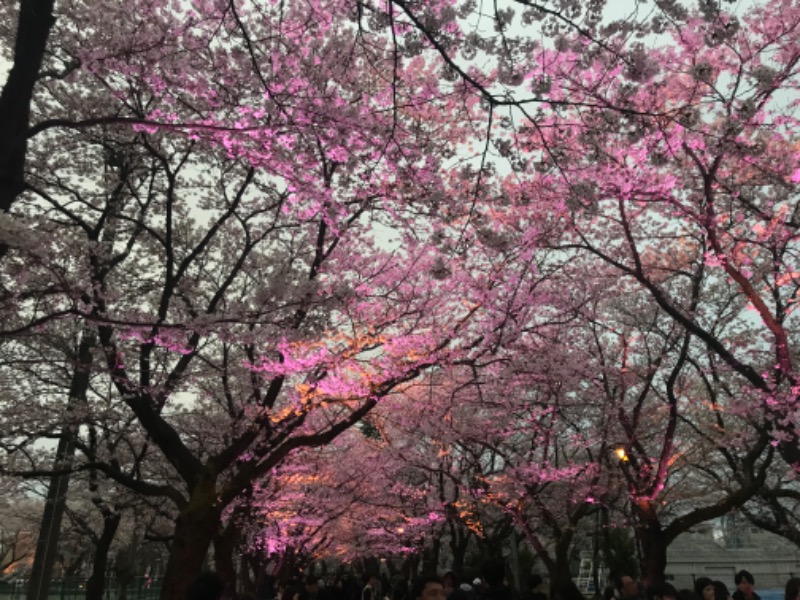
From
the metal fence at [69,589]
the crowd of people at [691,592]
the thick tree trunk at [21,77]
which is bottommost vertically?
the metal fence at [69,589]

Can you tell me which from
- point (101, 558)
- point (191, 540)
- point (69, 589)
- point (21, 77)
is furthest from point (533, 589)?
point (69, 589)

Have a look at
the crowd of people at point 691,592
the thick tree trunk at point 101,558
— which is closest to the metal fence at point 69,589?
the thick tree trunk at point 101,558

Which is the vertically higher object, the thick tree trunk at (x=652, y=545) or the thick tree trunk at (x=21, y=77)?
the thick tree trunk at (x=21, y=77)

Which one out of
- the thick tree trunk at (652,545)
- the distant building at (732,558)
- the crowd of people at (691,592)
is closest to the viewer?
the crowd of people at (691,592)

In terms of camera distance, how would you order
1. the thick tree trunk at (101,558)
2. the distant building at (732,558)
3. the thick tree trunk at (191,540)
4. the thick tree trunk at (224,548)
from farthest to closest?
the distant building at (732,558), the thick tree trunk at (101,558), the thick tree trunk at (224,548), the thick tree trunk at (191,540)

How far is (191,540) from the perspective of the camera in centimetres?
871

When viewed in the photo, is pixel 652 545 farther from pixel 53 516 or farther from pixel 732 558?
pixel 732 558

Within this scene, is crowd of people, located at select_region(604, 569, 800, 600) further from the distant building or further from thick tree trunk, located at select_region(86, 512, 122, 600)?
the distant building

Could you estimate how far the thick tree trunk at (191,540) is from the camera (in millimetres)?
8461

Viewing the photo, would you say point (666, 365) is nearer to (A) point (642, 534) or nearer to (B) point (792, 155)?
(A) point (642, 534)

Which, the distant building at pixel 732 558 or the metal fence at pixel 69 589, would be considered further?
the distant building at pixel 732 558

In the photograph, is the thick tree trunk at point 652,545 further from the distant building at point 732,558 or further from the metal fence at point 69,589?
the distant building at point 732,558

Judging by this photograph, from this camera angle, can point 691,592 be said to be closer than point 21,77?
No

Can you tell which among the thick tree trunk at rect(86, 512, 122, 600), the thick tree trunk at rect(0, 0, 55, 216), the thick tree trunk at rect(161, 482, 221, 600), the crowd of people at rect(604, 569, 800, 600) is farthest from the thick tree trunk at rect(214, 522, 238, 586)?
the thick tree trunk at rect(0, 0, 55, 216)
